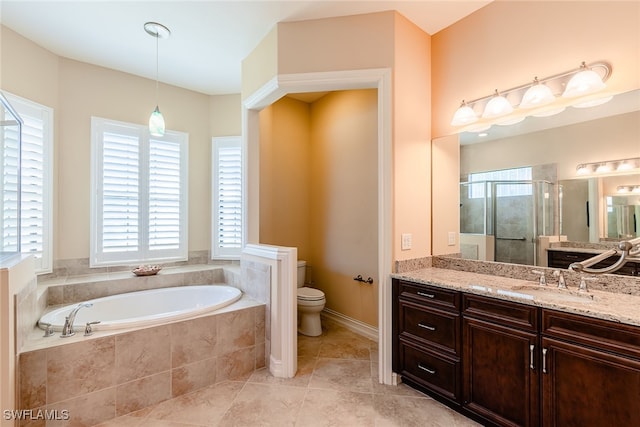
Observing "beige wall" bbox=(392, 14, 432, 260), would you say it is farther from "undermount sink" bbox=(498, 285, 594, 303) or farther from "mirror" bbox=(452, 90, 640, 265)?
"undermount sink" bbox=(498, 285, 594, 303)

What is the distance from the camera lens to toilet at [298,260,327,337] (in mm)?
3141

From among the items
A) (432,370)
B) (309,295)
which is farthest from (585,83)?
(309,295)

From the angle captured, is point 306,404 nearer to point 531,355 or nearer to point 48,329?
point 531,355

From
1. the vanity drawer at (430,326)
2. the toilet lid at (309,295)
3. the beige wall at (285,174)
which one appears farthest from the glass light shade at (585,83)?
the beige wall at (285,174)

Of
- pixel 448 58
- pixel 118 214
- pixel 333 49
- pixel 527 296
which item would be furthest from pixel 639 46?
pixel 118 214

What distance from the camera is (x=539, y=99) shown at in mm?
1874

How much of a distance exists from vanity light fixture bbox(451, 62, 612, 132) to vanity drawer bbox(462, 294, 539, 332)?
1.29 metres

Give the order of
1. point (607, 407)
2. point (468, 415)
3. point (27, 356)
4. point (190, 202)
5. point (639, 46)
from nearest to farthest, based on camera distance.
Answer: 1. point (607, 407)
2. point (639, 46)
3. point (27, 356)
4. point (468, 415)
5. point (190, 202)

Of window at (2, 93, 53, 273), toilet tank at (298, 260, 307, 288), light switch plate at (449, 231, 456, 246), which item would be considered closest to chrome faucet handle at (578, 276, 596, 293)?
light switch plate at (449, 231, 456, 246)

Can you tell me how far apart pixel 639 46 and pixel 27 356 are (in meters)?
3.93

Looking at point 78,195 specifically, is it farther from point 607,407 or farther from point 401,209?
point 607,407

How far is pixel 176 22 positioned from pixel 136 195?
1.84m

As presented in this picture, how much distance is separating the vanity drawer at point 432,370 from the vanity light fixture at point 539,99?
173 centimetres

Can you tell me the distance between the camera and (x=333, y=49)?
2.31m
